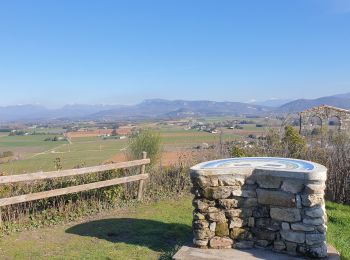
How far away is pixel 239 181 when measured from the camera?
20.6ft

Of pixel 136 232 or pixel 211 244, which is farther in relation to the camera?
pixel 136 232

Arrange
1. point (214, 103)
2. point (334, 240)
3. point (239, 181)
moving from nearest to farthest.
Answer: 1. point (239, 181)
2. point (334, 240)
3. point (214, 103)

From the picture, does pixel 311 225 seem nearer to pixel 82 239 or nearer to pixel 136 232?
pixel 136 232

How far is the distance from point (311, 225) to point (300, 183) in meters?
0.60

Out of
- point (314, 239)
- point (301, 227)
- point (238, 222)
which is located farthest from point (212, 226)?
point (314, 239)

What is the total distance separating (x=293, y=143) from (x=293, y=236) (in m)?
8.31

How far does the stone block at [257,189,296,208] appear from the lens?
19.3 feet

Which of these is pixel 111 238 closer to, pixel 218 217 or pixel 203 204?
pixel 203 204

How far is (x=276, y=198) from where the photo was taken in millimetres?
6016

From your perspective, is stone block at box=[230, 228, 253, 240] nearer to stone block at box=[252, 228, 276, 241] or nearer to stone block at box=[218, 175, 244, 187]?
stone block at box=[252, 228, 276, 241]

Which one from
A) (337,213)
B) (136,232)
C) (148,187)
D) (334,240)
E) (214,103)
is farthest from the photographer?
(214,103)

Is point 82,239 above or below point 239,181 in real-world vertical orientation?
below

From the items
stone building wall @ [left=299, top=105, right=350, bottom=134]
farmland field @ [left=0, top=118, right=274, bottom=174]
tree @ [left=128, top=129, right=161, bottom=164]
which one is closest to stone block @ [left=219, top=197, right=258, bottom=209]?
farmland field @ [left=0, top=118, right=274, bottom=174]

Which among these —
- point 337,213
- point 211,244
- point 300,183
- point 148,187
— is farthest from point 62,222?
point 337,213
